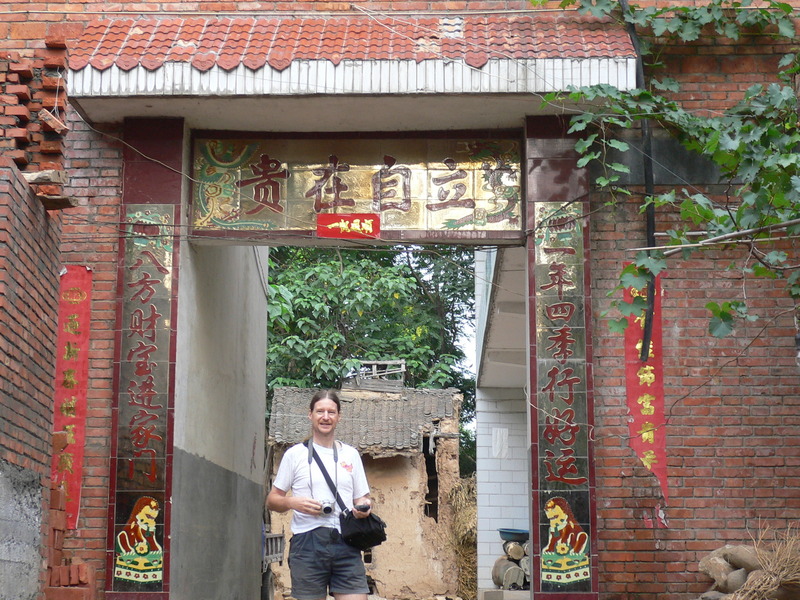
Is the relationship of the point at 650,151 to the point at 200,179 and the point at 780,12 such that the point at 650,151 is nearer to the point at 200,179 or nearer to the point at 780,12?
the point at 780,12

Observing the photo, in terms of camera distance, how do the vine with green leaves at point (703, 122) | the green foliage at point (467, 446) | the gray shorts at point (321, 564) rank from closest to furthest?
the gray shorts at point (321, 564) < the vine with green leaves at point (703, 122) < the green foliage at point (467, 446)

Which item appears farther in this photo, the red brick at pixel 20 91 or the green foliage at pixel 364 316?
the green foliage at pixel 364 316

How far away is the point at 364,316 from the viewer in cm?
2352

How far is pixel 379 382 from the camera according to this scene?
20172mm

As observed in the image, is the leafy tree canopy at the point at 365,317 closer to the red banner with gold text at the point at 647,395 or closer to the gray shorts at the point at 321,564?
the red banner with gold text at the point at 647,395

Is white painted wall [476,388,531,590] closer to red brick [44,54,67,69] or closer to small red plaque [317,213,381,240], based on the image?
small red plaque [317,213,381,240]

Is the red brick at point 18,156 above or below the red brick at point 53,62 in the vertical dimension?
below

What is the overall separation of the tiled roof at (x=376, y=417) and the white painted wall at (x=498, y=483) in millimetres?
2209

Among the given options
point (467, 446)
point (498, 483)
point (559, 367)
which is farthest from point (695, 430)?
point (467, 446)

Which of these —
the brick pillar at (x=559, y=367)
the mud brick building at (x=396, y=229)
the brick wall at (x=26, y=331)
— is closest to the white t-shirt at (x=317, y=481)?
the brick wall at (x=26, y=331)

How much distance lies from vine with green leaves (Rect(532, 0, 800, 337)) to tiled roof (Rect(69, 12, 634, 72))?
27cm

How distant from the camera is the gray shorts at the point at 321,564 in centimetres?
606

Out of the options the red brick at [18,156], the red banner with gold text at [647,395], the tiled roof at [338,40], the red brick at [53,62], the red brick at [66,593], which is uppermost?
the tiled roof at [338,40]

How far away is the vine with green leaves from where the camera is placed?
22.0 feet
